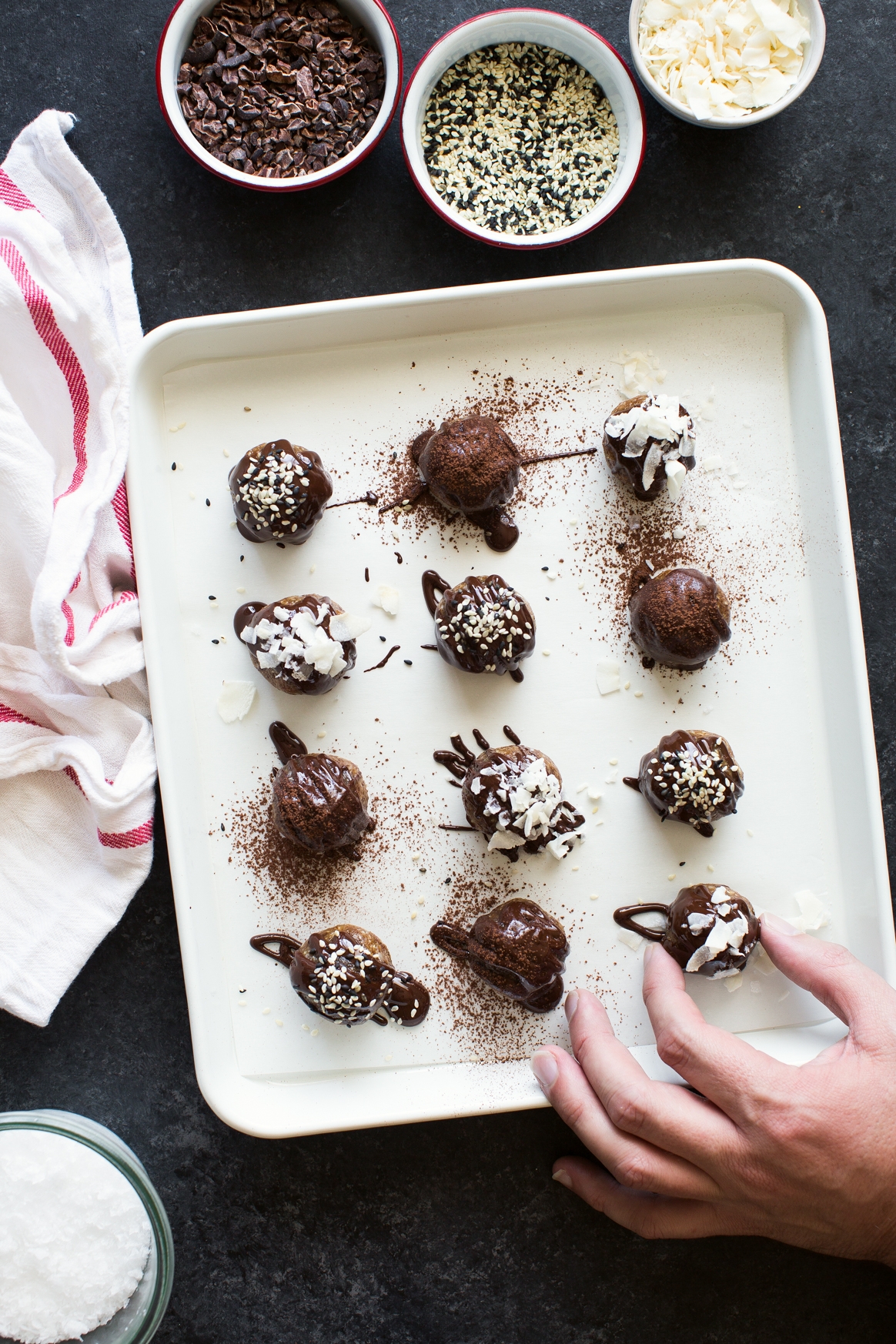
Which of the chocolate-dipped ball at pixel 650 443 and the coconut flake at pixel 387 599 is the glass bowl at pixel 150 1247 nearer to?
the coconut flake at pixel 387 599

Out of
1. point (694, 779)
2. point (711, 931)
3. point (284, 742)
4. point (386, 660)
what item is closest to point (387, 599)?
point (386, 660)

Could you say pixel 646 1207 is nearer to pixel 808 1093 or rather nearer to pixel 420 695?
pixel 808 1093

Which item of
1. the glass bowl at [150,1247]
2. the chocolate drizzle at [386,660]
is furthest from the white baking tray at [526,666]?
the glass bowl at [150,1247]

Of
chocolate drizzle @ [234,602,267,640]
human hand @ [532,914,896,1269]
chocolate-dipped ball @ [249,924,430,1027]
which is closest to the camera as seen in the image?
human hand @ [532,914,896,1269]

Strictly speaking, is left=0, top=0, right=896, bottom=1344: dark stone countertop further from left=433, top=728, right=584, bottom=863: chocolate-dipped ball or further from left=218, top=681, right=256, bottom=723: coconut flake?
left=433, top=728, right=584, bottom=863: chocolate-dipped ball

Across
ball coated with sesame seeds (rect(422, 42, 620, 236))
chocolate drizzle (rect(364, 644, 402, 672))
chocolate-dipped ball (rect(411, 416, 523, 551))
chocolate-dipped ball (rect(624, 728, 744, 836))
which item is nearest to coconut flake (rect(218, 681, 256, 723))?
chocolate drizzle (rect(364, 644, 402, 672))
